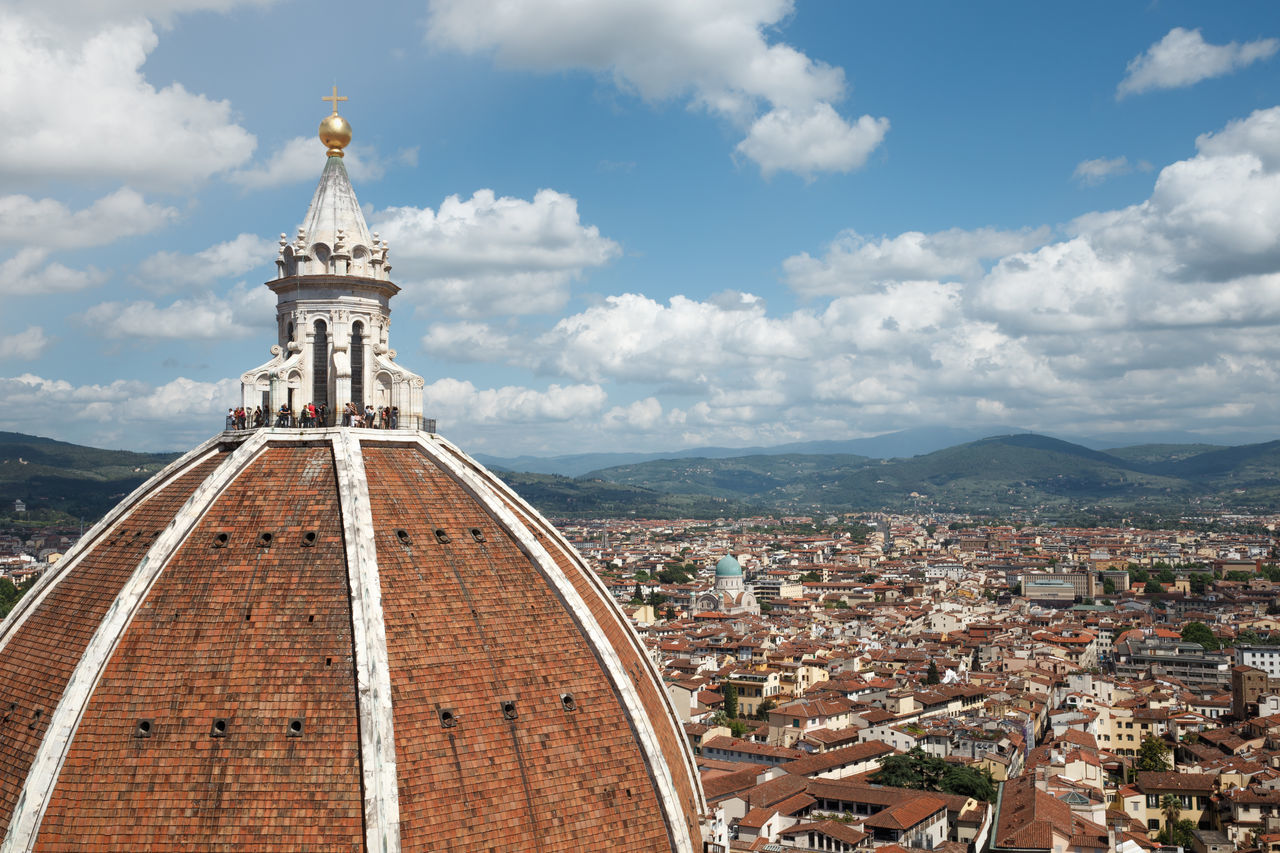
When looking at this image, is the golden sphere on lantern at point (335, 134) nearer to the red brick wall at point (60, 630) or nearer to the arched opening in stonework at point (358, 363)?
the arched opening in stonework at point (358, 363)

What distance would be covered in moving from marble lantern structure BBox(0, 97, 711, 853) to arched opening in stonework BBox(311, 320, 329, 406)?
0.13 metres

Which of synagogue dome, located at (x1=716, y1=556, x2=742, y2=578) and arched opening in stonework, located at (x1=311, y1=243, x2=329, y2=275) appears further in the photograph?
synagogue dome, located at (x1=716, y1=556, x2=742, y2=578)

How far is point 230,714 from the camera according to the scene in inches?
439

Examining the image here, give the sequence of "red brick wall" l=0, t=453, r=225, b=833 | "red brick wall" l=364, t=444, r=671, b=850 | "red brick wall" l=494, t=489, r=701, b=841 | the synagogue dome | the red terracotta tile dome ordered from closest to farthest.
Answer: the red terracotta tile dome, "red brick wall" l=364, t=444, r=671, b=850, "red brick wall" l=0, t=453, r=225, b=833, "red brick wall" l=494, t=489, r=701, b=841, the synagogue dome

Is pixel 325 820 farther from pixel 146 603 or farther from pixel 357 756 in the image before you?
pixel 146 603

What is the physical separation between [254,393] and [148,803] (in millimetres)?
5517

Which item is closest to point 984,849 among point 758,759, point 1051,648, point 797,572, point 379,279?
point 758,759

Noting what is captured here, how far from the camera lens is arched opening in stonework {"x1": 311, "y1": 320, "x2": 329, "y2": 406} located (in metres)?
14.7

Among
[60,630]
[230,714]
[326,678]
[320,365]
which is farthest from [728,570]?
[230,714]

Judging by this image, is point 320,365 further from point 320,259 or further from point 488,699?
point 488,699

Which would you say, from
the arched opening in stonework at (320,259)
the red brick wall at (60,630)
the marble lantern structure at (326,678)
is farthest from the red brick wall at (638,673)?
the red brick wall at (60,630)

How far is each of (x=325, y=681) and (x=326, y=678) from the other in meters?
0.03

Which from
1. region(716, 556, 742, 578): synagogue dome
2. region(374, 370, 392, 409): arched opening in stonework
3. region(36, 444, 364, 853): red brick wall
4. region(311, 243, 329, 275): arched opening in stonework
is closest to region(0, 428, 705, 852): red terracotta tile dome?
region(36, 444, 364, 853): red brick wall

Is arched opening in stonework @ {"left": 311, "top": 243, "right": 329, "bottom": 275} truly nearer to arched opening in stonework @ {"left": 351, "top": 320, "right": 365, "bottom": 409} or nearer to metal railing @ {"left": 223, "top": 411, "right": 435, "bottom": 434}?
arched opening in stonework @ {"left": 351, "top": 320, "right": 365, "bottom": 409}
